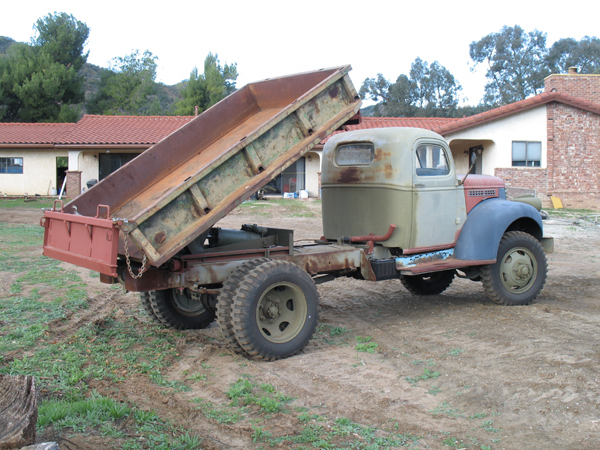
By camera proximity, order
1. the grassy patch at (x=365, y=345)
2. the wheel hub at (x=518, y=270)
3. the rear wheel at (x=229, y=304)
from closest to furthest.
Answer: the rear wheel at (x=229, y=304) < the grassy patch at (x=365, y=345) < the wheel hub at (x=518, y=270)

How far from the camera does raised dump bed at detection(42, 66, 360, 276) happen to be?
15.5ft

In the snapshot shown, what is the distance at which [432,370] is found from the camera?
16.4 feet

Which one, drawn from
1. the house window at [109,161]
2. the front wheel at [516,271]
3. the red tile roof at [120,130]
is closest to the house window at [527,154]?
the red tile roof at [120,130]

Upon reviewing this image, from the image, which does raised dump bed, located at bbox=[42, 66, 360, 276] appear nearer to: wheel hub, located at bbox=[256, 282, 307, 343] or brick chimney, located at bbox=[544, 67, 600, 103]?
wheel hub, located at bbox=[256, 282, 307, 343]

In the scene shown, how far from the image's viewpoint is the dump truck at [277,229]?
498 cm

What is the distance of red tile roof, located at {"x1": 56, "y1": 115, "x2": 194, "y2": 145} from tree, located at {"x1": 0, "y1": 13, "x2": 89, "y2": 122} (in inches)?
381

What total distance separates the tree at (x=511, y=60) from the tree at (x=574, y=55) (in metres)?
1.03

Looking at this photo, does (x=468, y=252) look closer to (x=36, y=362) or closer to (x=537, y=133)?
(x=36, y=362)

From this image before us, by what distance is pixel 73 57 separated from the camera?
39969 mm

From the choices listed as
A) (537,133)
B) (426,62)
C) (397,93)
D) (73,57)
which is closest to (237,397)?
(537,133)

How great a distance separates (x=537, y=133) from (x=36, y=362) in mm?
21361

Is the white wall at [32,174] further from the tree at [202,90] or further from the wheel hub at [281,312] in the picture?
the wheel hub at [281,312]

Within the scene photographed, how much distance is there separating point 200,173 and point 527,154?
20.1 m

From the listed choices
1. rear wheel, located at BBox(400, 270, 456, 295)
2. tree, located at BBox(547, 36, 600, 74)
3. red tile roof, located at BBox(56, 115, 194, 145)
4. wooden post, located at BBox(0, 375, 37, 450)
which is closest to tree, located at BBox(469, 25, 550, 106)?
Answer: tree, located at BBox(547, 36, 600, 74)
